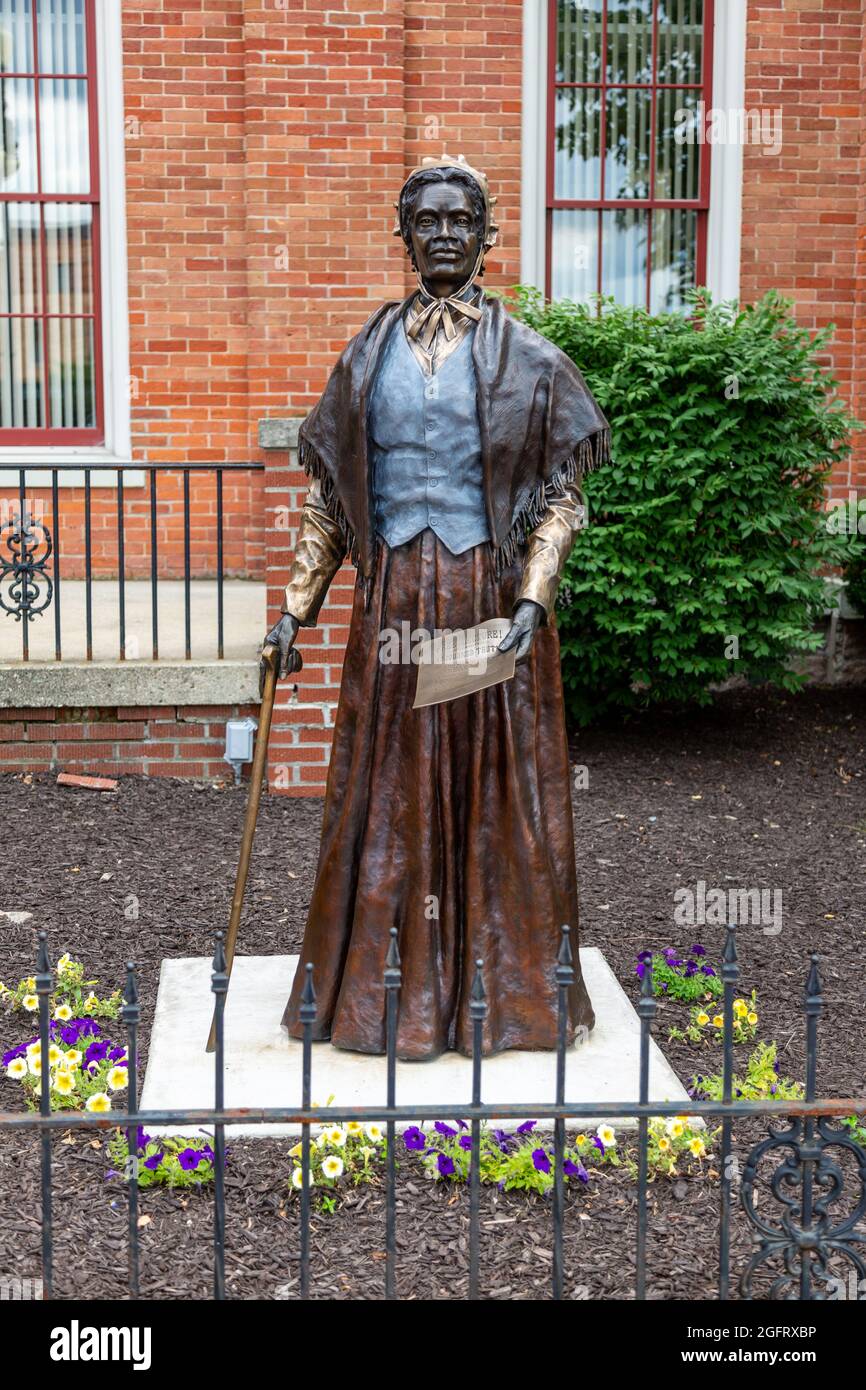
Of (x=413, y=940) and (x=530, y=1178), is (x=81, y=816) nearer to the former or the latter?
(x=413, y=940)

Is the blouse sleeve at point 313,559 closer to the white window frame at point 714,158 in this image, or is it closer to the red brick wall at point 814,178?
the white window frame at point 714,158

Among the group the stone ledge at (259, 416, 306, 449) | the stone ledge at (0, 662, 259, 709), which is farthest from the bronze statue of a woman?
the stone ledge at (0, 662, 259, 709)

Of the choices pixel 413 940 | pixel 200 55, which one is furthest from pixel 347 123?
pixel 413 940

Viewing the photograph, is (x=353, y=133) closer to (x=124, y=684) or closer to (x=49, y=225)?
(x=49, y=225)

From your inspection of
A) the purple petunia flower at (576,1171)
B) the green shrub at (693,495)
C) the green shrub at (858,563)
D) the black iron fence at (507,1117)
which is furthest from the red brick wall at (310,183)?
the black iron fence at (507,1117)

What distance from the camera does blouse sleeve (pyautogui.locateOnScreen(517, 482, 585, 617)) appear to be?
12.5ft

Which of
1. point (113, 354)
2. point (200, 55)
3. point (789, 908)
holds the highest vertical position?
point (200, 55)

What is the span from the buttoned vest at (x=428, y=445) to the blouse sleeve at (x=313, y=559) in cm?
23

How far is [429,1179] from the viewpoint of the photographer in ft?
11.8

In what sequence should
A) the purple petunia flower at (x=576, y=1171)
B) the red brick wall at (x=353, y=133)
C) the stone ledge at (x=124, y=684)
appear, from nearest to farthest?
the purple petunia flower at (x=576, y=1171)
the stone ledge at (x=124, y=684)
the red brick wall at (x=353, y=133)

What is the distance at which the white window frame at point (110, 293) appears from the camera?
9.64 metres

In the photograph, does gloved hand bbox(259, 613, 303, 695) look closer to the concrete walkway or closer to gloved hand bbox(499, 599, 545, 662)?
gloved hand bbox(499, 599, 545, 662)

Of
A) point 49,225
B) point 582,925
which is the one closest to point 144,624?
point 49,225

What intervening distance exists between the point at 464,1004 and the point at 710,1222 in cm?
90
